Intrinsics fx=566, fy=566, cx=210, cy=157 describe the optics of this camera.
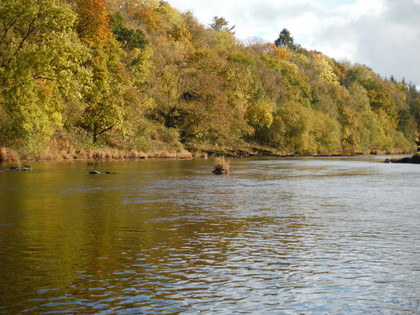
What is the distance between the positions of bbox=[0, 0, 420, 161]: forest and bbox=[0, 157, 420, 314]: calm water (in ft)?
74.5

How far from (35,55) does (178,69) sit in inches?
2300

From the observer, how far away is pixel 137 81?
274 ft

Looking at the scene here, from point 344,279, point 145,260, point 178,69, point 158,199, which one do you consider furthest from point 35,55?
point 178,69

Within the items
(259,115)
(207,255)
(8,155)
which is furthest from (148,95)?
(207,255)

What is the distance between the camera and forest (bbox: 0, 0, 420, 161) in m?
44.9

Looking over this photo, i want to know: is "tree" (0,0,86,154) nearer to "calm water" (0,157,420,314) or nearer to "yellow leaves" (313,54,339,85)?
"calm water" (0,157,420,314)

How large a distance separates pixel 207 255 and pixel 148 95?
75.7 meters

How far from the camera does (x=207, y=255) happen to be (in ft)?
42.0

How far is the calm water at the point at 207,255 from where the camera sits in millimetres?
9203

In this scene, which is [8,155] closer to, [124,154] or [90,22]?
[124,154]

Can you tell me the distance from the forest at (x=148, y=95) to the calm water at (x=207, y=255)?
22710 millimetres

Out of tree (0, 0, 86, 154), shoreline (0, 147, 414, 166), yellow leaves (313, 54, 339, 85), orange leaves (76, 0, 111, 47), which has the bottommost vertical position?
Result: shoreline (0, 147, 414, 166)

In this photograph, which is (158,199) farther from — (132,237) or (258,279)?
(258,279)

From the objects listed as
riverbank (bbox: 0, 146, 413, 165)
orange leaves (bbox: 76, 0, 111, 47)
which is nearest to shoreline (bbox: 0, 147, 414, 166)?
riverbank (bbox: 0, 146, 413, 165)
